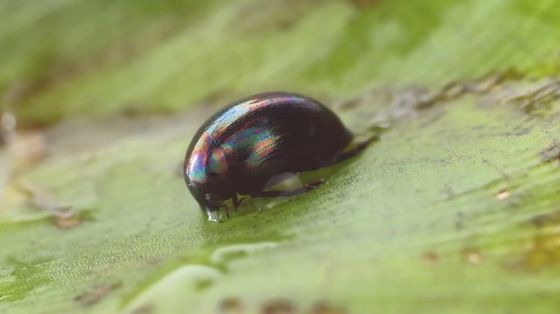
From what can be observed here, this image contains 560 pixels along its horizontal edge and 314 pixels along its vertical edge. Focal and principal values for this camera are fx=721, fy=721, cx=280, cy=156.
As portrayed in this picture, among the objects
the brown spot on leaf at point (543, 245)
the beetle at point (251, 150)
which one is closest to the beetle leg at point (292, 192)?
the beetle at point (251, 150)

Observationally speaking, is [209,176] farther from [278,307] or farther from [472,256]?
[472,256]

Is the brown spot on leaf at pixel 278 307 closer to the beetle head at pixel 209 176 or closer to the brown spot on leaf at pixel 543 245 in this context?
the brown spot on leaf at pixel 543 245

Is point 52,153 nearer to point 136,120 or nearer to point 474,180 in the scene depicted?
point 136,120

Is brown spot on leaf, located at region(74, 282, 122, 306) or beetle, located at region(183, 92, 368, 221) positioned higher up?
beetle, located at region(183, 92, 368, 221)

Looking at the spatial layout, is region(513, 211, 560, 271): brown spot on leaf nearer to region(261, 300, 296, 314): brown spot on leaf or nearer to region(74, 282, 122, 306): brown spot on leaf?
region(261, 300, 296, 314): brown spot on leaf

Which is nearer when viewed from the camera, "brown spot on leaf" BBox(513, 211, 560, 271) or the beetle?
"brown spot on leaf" BBox(513, 211, 560, 271)

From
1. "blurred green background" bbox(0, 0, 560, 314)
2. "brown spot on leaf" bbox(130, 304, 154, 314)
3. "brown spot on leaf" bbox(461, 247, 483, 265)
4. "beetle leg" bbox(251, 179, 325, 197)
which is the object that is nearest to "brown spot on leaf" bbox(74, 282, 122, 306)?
"blurred green background" bbox(0, 0, 560, 314)
